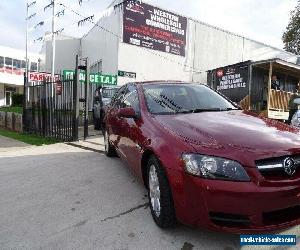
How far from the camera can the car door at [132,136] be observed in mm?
4229

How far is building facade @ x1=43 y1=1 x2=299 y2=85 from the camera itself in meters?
19.8

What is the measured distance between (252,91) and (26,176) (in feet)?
42.7

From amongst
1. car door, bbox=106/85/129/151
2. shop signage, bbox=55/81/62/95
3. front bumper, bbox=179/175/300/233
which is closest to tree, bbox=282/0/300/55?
shop signage, bbox=55/81/62/95

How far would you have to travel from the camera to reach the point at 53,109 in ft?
36.6

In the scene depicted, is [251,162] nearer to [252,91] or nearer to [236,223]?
[236,223]

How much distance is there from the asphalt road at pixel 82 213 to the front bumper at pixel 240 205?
408 millimetres

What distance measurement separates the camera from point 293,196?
2.89 m

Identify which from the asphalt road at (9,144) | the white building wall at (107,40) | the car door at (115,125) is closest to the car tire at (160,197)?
the car door at (115,125)

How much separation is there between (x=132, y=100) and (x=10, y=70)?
146 feet

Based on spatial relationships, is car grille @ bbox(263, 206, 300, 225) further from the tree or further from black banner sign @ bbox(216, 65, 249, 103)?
the tree

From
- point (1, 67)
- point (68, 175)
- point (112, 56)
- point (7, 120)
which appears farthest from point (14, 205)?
point (1, 67)

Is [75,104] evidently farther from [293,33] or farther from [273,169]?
[293,33]

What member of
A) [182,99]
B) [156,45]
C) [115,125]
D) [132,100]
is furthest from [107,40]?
[182,99]

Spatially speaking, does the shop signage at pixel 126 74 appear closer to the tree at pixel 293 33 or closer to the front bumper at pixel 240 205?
the front bumper at pixel 240 205
